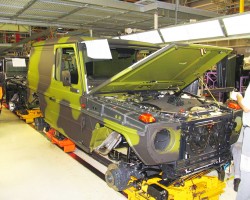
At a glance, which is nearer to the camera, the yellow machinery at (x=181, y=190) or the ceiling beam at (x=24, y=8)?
the yellow machinery at (x=181, y=190)

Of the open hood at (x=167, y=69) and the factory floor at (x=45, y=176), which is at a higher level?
the open hood at (x=167, y=69)

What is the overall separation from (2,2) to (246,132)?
14.9 feet

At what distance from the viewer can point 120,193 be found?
11.3 feet

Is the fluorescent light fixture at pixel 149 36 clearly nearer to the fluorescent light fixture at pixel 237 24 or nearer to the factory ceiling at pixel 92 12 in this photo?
the factory ceiling at pixel 92 12

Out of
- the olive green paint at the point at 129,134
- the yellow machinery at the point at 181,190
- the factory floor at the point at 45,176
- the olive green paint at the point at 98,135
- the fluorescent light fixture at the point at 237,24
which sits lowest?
the factory floor at the point at 45,176

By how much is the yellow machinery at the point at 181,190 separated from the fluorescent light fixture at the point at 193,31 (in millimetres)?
2797

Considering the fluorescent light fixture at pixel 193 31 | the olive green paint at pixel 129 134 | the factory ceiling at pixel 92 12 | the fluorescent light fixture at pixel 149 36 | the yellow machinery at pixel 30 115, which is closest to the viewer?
the olive green paint at pixel 129 134

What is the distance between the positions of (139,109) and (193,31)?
9.31ft

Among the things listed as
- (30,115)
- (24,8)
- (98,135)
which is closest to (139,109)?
(98,135)

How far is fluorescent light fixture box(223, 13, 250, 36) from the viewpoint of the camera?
404 centimetres

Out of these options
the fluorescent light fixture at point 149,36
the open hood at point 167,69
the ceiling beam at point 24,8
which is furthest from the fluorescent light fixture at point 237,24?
the ceiling beam at point 24,8

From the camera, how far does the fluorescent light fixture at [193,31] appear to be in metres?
4.62

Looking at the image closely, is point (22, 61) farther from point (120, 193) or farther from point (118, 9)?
point (120, 193)

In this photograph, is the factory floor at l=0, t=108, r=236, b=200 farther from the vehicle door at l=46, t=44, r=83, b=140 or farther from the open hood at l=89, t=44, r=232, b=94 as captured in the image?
the open hood at l=89, t=44, r=232, b=94
